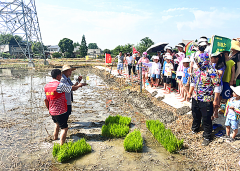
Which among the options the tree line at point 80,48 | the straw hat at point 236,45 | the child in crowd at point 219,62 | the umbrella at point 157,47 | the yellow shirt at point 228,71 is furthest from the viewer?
the tree line at point 80,48

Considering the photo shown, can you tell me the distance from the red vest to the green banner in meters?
3.29

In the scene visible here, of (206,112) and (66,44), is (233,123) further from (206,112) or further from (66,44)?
(66,44)

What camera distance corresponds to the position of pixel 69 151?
321 centimetres

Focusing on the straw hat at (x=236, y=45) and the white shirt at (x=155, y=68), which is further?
the white shirt at (x=155, y=68)

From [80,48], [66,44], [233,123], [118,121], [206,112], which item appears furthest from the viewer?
[66,44]

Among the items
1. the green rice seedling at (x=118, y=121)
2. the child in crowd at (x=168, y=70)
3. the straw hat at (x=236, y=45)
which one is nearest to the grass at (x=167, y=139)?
the green rice seedling at (x=118, y=121)

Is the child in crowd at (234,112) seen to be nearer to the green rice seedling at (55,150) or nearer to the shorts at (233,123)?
the shorts at (233,123)

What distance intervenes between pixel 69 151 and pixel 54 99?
3.41 feet

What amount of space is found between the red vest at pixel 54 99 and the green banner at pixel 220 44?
10.8 feet

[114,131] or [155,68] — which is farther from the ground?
[155,68]

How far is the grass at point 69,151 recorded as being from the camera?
314 cm

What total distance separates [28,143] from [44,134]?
0.49m

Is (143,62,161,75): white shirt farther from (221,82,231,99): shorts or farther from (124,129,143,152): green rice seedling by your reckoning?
(124,129,143,152): green rice seedling

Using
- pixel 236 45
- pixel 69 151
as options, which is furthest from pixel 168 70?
pixel 69 151
